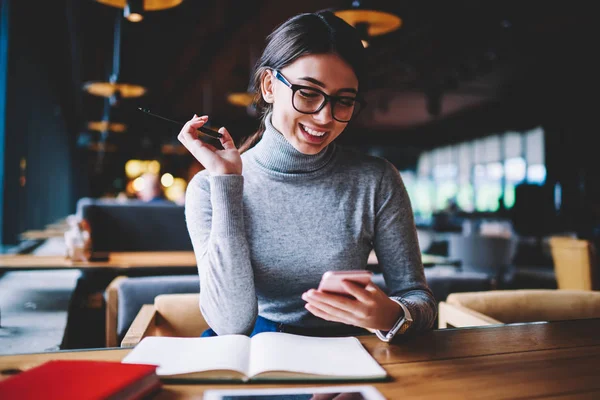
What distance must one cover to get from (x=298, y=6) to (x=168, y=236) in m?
4.14

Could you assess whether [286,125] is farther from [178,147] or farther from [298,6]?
[178,147]

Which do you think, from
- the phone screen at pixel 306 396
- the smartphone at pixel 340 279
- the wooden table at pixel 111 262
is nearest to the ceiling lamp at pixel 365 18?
the wooden table at pixel 111 262

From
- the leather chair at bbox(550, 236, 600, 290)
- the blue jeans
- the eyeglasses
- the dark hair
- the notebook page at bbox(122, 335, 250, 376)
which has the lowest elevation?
the leather chair at bbox(550, 236, 600, 290)

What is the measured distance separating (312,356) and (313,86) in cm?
71

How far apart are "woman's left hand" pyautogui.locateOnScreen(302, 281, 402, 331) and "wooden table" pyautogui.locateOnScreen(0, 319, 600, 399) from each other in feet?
0.22

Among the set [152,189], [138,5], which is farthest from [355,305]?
[152,189]

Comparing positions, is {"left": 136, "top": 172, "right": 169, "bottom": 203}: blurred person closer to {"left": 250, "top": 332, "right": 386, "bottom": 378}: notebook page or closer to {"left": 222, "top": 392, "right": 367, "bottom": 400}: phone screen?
{"left": 250, "top": 332, "right": 386, "bottom": 378}: notebook page

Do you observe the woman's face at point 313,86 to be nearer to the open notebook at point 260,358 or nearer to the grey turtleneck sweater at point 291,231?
the grey turtleneck sweater at point 291,231

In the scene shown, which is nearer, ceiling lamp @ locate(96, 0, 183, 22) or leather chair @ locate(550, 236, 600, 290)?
ceiling lamp @ locate(96, 0, 183, 22)

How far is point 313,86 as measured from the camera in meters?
1.26

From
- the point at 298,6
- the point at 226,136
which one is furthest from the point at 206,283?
the point at 298,6

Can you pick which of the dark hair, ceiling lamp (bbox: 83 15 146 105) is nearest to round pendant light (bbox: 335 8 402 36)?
the dark hair

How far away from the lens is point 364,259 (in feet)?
4.56

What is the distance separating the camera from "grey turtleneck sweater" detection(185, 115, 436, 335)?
45.9 inches
